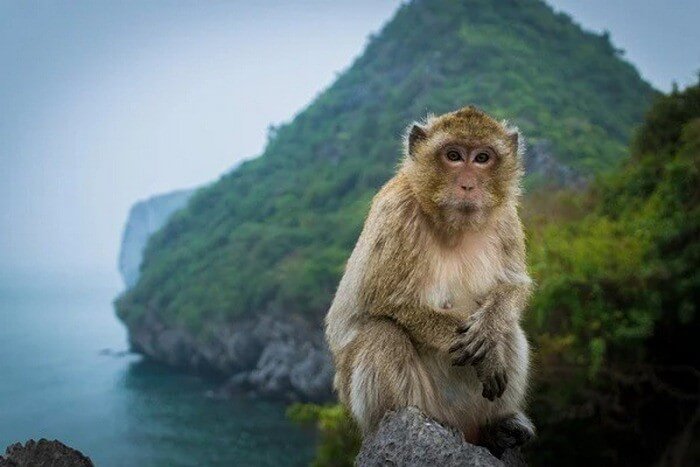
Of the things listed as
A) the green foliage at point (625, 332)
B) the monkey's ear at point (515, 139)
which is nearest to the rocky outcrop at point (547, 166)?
the green foliage at point (625, 332)

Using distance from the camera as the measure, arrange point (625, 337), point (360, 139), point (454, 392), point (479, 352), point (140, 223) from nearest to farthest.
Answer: point (479, 352), point (454, 392), point (625, 337), point (360, 139), point (140, 223)

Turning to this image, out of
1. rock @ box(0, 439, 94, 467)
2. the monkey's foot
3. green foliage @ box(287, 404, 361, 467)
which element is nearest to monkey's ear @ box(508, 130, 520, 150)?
the monkey's foot

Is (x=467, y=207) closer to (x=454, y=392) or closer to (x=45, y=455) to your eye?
(x=454, y=392)

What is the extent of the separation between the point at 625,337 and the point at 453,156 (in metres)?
8.76

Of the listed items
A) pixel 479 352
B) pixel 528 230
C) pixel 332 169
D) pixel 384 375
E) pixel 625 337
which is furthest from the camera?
pixel 332 169

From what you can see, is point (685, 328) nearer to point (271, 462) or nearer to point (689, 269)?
point (689, 269)

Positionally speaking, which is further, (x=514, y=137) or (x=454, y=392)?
(x=514, y=137)

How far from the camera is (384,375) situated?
127 inches

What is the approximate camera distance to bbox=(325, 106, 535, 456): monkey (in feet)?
10.6

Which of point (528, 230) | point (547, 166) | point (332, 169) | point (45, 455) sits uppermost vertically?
point (332, 169)

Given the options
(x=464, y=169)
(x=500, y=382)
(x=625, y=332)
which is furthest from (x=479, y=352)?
(x=625, y=332)

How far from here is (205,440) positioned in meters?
35.1

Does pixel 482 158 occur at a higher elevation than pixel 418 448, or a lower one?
higher

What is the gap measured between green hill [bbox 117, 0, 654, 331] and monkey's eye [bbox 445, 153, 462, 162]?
31089 millimetres
